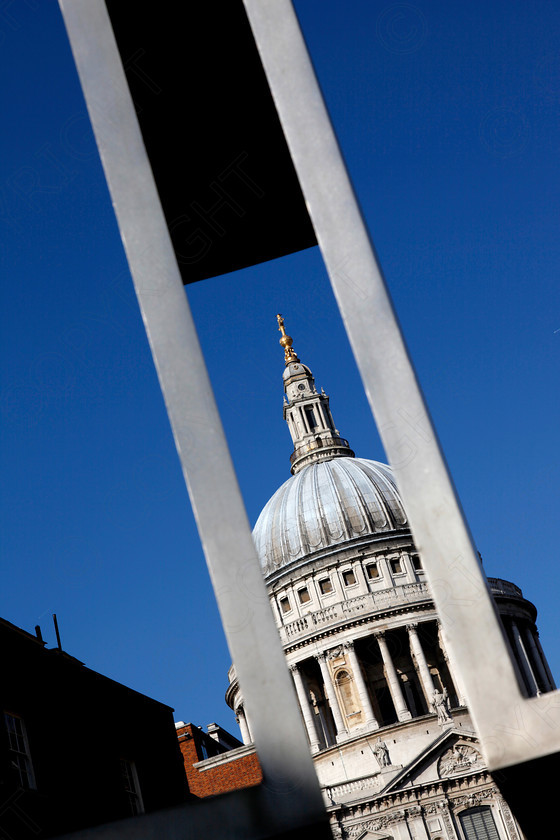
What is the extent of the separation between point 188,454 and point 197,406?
15cm

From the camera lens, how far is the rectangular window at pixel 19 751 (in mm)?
15672

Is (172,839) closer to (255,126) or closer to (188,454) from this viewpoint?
(188,454)

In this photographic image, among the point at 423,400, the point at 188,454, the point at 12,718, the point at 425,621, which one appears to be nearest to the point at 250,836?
the point at 188,454

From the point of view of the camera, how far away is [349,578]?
64250mm

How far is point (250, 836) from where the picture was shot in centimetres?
223

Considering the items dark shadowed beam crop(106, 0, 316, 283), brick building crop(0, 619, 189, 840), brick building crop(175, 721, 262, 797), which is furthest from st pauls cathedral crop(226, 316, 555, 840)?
Answer: dark shadowed beam crop(106, 0, 316, 283)

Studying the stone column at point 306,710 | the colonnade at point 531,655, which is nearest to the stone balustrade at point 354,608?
the stone column at point 306,710

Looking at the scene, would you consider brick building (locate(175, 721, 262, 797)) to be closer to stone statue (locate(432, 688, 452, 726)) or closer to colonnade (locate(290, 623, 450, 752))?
stone statue (locate(432, 688, 452, 726))

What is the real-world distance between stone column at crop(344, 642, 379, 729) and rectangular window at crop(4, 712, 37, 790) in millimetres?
43323

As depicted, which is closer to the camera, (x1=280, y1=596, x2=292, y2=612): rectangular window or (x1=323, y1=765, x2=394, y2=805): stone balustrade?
(x1=323, y1=765, x2=394, y2=805): stone balustrade

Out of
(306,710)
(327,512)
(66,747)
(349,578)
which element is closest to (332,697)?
(306,710)

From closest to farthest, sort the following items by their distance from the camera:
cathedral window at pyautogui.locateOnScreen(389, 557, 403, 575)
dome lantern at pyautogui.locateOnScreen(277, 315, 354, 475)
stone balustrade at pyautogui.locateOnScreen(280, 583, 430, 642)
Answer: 1. stone balustrade at pyautogui.locateOnScreen(280, 583, 430, 642)
2. cathedral window at pyautogui.locateOnScreen(389, 557, 403, 575)
3. dome lantern at pyautogui.locateOnScreen(277, 315, 354, 475)

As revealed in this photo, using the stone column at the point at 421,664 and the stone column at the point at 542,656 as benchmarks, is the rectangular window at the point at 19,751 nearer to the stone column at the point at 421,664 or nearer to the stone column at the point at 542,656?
the stone column at the point at 421,664

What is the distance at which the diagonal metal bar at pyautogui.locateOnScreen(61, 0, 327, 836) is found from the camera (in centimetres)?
228
